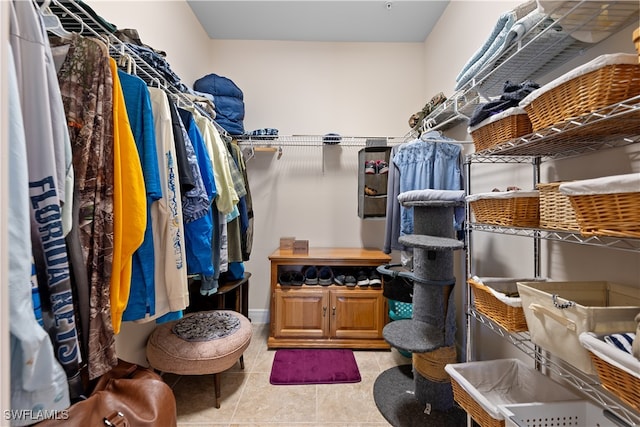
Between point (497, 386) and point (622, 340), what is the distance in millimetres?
799

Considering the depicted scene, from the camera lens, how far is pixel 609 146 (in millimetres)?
963

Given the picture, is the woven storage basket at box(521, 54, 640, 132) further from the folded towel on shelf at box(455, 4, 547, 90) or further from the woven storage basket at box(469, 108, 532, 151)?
the folded towel on shelf at box(455, 4, 547, 90)

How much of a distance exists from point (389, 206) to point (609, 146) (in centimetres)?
126

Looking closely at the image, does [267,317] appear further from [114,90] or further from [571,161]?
[571,161]

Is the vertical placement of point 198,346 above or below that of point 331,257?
below

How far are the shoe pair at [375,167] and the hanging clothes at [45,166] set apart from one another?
1971 mm

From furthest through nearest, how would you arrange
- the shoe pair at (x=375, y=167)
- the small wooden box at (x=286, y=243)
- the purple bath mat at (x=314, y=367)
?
the small wooden box at (x=286, y=243) < the shoe pair at (x=375, y=167) < the purple bath mat at (x=314, y=367)

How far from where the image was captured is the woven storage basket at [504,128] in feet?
3.16

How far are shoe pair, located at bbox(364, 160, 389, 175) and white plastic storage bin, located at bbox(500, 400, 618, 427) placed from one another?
172 centimetres

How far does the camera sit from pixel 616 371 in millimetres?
619

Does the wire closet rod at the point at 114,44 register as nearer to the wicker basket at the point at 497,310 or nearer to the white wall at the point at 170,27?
the white wall at the point at 170,27

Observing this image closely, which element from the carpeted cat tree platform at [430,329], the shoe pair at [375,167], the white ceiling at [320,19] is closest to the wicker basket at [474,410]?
the carpeted cat tree platform at [430,329]

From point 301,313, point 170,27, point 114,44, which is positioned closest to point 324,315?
point 301,313

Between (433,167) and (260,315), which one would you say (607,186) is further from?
(260,315)
